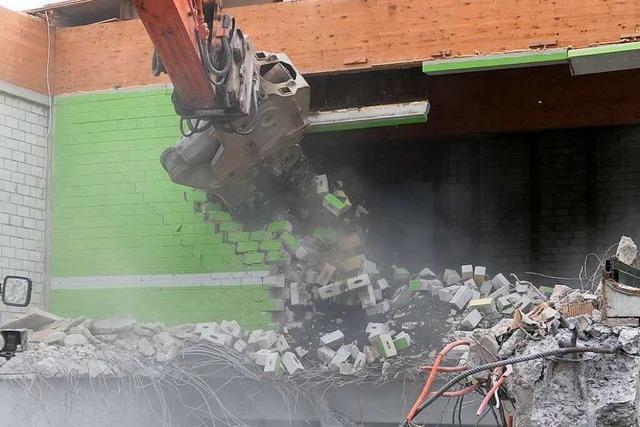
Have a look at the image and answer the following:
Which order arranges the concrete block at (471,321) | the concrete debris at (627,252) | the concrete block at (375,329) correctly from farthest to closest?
1. the concrete block at (375,329)
2. the concrete block at (471,321)
3. the concrete debris at (627,252)

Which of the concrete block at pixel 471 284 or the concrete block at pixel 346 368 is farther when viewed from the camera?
the concrete block at pixel 471 284

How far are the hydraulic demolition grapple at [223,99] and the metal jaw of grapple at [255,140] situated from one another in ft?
0.03

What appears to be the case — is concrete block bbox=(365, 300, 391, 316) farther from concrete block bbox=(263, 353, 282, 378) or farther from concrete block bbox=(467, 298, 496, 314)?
concrete block bbox=(263, 353, 282, 378)

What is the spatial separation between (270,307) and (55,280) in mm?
3031

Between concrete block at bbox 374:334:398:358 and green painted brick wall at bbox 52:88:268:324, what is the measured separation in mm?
1741

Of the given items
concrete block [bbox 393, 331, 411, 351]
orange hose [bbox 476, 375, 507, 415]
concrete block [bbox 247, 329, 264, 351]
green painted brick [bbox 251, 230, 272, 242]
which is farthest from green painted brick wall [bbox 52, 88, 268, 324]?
orange hose [bbox 476, 375, 507, 415]

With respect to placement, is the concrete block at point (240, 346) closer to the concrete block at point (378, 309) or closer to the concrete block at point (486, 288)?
the concrete block at point (378, 309)

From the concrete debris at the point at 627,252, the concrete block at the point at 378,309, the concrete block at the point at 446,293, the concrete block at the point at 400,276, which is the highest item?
the concrete debris at the point at 627,252

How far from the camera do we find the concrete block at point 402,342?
913 cm

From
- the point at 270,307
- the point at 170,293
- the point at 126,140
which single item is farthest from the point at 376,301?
the point at 126,140

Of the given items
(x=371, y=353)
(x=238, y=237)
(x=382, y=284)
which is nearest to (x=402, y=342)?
(x=371, y=353)

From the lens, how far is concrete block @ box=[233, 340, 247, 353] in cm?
950

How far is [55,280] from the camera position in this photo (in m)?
10.9

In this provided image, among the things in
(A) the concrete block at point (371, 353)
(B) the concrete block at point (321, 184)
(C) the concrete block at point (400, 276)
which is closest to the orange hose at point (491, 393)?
(A) the concrete block at point (371, 353)
